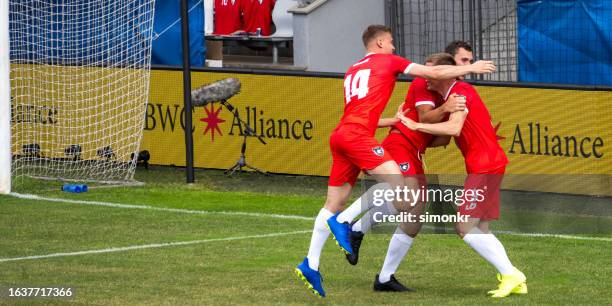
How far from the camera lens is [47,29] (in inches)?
752

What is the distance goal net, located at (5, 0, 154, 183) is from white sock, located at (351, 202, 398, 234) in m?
8.08

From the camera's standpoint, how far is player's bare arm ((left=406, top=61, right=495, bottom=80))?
375 inches

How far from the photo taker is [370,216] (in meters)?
10.2

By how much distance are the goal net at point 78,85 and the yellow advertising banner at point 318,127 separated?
69cm

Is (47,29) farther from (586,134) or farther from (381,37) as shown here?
(381,37)

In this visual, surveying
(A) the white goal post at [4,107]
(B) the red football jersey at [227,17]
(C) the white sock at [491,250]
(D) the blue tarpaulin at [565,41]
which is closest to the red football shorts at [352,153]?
(C) the white sock at [491,250]

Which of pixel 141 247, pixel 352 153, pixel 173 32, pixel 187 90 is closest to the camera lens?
pixel 352 153

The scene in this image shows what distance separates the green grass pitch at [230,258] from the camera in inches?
394

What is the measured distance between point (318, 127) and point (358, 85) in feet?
25.1

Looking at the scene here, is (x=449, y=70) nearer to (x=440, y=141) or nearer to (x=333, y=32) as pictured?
(x=440, y=141)

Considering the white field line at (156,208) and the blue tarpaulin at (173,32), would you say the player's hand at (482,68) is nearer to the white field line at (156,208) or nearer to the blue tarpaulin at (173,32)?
the white field line at (156,208)

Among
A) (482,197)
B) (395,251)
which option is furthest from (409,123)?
(395,251)

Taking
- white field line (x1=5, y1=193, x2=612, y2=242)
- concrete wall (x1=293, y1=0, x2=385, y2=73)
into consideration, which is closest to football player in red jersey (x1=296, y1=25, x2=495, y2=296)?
white field line (x1=5, y1=193, x2=612, y2=242)

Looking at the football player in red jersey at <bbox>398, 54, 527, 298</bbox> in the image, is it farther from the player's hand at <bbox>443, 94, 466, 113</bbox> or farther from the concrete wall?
the concrete wall
